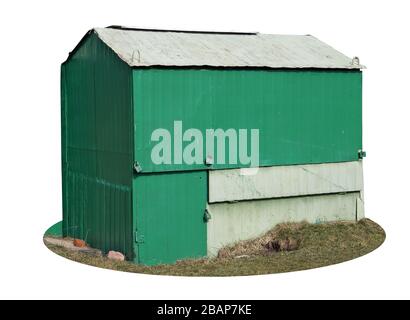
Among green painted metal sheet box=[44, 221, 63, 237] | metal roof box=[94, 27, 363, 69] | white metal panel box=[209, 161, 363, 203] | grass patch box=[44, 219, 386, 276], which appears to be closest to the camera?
grass patch box=[44, 219, 386, 276]

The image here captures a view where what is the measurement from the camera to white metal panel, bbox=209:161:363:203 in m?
15.1

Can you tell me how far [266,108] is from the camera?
50.8 feet

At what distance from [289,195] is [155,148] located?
312 centimetres

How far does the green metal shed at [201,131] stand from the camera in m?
14.4

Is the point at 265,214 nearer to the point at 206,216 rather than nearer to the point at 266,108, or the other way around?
the point at 206,216

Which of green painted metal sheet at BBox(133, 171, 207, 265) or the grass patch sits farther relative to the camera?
green painted metal sheet at BBox(133, 171, 207, 265)

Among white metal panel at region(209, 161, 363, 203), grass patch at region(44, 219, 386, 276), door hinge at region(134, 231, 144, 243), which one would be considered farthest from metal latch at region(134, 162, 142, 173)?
grass patch at region(44, 219, 386, 276)

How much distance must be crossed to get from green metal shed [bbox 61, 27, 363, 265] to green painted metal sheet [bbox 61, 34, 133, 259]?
3 centimetres

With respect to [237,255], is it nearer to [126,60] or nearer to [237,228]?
[237,228]

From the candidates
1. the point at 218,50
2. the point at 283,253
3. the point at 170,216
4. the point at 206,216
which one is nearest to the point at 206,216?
Result: the point at 206,216

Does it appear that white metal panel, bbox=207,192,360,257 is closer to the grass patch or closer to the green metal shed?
the green metal shed

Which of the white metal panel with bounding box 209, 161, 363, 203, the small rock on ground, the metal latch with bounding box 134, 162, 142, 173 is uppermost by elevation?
the metal latch with bounding box 134, 162, 142, 173

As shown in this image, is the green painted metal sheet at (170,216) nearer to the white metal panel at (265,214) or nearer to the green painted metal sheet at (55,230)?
the white metal panel at (265,214)

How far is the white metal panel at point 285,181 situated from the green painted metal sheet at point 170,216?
1.17 feet
